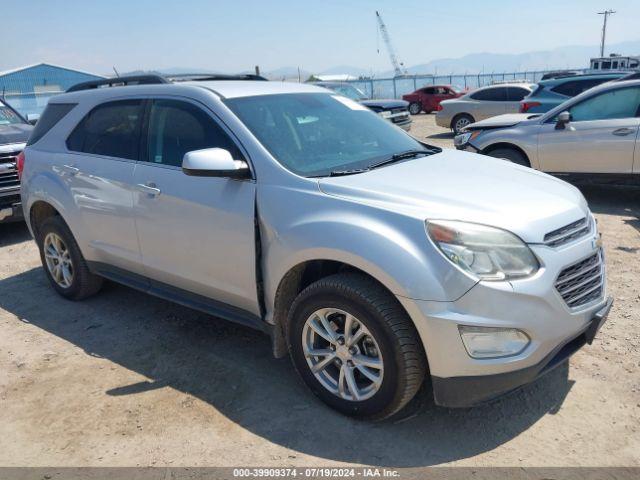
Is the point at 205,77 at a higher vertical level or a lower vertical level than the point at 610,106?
higher

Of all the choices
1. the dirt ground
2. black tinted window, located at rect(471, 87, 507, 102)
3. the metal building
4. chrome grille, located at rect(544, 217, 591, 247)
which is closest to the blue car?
black tinted window, located at rect(471, 87, 507, 102)

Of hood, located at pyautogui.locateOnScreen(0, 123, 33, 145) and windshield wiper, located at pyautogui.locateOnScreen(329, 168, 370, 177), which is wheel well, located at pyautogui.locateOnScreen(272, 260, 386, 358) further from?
hood, located at pyautogui.locateOnScreen(0, 123, 33, 145)

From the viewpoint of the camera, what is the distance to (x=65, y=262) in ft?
16.4

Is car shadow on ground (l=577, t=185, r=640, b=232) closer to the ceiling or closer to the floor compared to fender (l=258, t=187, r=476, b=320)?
closer to the floor

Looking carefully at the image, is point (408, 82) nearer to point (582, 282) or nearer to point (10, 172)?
point (10, 172)

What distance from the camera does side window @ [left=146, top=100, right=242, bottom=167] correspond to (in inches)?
141

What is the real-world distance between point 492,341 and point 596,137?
5700 mm

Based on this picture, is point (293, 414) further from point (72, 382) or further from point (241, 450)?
point (72, 382)

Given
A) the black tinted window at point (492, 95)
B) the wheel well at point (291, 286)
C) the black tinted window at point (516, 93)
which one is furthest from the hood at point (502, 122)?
the black tinted window at point (492, 95)

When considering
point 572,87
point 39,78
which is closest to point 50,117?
point 572,87

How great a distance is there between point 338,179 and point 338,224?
38cm

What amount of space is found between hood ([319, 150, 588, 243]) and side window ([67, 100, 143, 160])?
5.87 ft

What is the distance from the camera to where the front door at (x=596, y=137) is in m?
7.05

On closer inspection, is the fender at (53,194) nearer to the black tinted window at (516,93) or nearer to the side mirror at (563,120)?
the side mirror at (563,120)
